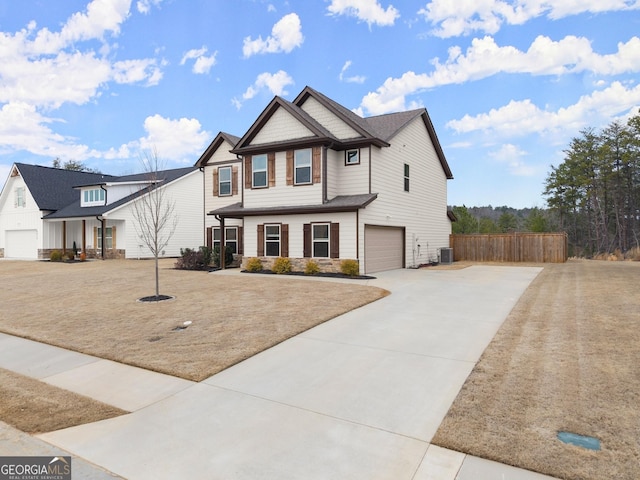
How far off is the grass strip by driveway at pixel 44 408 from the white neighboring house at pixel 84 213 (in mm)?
22001

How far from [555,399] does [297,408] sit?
2824 millimetres

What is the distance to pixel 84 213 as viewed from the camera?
83.0 feet

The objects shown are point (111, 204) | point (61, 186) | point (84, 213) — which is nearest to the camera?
point (84, 213)

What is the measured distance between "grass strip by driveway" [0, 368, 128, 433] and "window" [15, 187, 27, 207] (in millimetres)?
32334

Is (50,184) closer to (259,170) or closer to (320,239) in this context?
(259,170)

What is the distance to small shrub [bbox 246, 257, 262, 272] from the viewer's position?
1694cm

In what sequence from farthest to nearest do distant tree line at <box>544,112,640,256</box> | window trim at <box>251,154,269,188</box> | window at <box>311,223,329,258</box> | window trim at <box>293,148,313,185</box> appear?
1. distant tree line at <box>544,112,640,256</box>
2. window trim at <box>251,154,269,188</box>
3. window trim at <box>293,148,313,185</box>
4. window at <box>311,223,329,258</box>

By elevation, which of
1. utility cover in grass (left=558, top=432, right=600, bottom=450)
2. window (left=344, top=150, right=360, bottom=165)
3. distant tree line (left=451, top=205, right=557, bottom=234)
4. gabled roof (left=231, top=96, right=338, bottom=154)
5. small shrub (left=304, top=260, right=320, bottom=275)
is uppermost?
gabled roof (left=231, top=96, right=338, bottom=154)

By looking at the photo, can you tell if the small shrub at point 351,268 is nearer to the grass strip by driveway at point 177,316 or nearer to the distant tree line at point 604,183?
the grass strip by driveway at point 177,316

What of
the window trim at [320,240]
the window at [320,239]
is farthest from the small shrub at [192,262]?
the window at [320,239]

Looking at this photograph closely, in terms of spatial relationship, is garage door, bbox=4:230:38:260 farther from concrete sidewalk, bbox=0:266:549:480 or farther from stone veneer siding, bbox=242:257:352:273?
concrete sidewalk, bbox=0:266:549:480

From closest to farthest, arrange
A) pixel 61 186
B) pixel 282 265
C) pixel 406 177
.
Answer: pixel 282 265 → pixel 406 177 → pixel 61 186

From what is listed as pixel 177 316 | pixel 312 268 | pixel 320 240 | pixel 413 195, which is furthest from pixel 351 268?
pixel 177 316

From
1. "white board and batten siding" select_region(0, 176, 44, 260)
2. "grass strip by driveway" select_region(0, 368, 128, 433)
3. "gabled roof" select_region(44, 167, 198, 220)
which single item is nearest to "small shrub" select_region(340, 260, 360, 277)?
"grass strip by driveway" select_region(0, 368, 128, 433)
